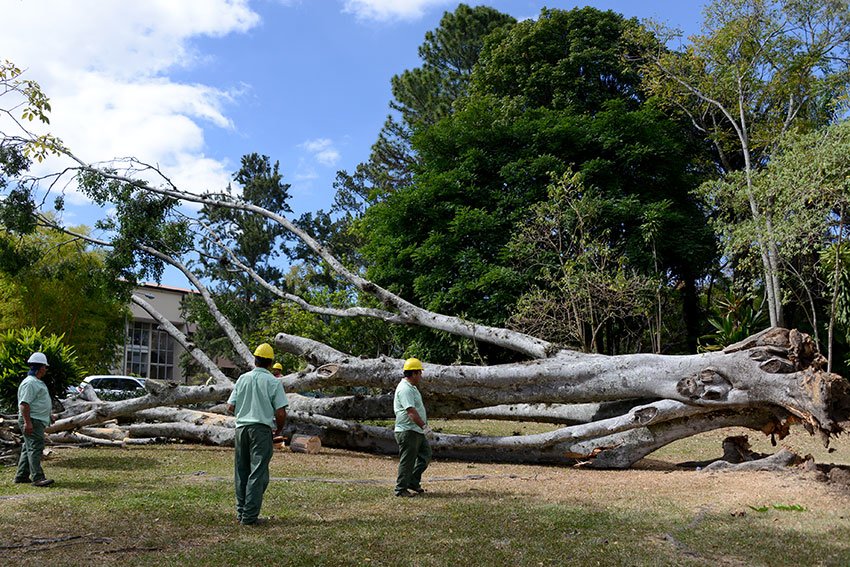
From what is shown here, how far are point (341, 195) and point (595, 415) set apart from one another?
34.7 metres

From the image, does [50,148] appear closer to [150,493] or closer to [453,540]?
[150,493]

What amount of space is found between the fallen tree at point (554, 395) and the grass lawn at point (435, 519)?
2.76 feet

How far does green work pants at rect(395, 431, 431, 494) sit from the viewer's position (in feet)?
25.3

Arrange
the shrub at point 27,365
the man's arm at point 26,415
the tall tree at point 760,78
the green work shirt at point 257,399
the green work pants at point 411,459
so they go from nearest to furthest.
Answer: the green work shirt at point 257,399 → the green work pants at point 411,459 → the man's arm at point 26,415 → the shrub at point 27,365 → the tall tree at point 760,78

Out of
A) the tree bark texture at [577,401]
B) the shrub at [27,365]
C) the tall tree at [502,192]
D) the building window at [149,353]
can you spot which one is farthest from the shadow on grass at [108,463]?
the building window at [149,353]

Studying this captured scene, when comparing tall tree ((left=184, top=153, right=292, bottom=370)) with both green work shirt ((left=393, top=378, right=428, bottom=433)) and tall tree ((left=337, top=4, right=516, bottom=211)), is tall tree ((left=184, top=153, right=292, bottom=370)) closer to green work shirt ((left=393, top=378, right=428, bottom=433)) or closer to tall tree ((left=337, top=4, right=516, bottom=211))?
tall tree ((left=337, top=4, right=516, bottom=211))

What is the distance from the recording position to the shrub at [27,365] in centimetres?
1067

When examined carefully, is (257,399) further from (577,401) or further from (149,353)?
(149,353)

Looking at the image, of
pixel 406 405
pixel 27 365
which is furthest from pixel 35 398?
pixel 406 405

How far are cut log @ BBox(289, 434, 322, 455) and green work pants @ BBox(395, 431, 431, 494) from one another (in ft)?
15.9

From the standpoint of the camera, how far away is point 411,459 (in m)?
7.70

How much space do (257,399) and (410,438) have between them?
216 cm

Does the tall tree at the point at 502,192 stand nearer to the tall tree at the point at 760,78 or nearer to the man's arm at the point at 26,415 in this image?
the tall tree at the point at 760,78

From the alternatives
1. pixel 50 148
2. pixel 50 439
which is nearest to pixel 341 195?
pixel 50 439
